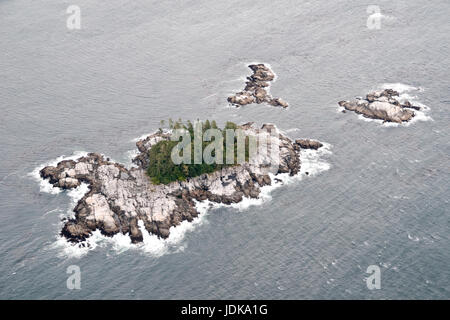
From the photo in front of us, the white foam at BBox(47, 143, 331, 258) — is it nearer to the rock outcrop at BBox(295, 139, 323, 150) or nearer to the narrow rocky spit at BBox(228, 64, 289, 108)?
the rock outcrop at BBox(295, 139, 323, 150)

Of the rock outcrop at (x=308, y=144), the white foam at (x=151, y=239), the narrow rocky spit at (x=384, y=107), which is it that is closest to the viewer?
the white foam at (x=151, y=239)

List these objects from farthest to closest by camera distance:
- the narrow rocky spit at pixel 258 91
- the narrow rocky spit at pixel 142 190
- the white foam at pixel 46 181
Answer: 1. the narrow rocky spit at pixel 258 91
2. the white foam at pixel 46 181
3. the narrow rocky spit at pixel 142 190

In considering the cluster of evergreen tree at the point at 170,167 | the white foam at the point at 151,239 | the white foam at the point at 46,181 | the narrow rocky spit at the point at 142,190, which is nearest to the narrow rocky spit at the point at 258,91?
the narrow rocky spit at the point at 142,190

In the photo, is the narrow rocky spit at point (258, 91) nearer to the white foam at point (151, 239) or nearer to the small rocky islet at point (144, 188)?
the small rocky islet at point (144, 188)

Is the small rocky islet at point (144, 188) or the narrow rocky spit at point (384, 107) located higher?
the narrow rocky spit at point (384, 107)

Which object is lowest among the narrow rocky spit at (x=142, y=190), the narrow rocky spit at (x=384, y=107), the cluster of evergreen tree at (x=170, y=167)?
the narrow rocky spit at (x=142, y=190)

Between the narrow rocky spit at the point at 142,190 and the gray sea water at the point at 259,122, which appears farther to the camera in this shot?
the narrow rocky spit at the point at 142,190

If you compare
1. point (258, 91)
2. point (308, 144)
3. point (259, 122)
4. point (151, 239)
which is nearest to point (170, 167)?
point (151, 239)
